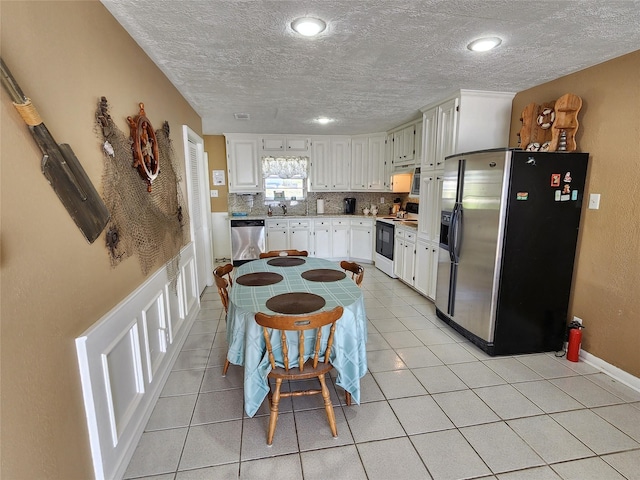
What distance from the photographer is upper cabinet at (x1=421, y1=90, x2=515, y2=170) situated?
329cm

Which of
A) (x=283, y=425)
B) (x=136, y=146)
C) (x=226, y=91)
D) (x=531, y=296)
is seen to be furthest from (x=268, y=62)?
(x=531, y=296)

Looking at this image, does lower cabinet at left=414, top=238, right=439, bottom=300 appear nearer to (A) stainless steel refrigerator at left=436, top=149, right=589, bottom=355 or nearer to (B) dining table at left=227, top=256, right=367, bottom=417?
(A) stainless steel refrigerator at left=436, top=149, right=589, bottom=355

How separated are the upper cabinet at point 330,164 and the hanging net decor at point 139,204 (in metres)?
3.31

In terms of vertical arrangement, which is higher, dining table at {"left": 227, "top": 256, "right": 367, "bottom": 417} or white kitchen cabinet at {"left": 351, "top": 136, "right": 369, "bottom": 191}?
white kitchen cabinet at {"left": 351, "top": 136, "right": 369, "bottom": 191}

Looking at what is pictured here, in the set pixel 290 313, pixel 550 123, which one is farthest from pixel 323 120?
pixel 290 313

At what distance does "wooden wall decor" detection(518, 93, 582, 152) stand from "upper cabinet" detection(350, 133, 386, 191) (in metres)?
2.82

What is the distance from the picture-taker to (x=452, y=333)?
127 inches

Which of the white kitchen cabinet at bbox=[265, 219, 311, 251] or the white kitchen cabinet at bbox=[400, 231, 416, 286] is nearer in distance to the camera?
the white kitchen cabinet at bbox=[400, 231, 416, 286]

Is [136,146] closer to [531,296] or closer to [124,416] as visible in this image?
[124,416]

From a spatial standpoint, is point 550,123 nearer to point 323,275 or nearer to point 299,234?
point 323,275

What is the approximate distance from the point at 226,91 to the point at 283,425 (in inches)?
116

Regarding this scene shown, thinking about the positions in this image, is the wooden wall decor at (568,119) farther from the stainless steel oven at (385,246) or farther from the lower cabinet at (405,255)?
the stainless steel oven at (385,246)

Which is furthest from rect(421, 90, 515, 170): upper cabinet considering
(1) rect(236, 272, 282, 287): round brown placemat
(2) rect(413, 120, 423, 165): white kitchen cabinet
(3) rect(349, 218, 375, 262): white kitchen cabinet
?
(3) rect(349, 218, 375, 262): white kitchen cabinet

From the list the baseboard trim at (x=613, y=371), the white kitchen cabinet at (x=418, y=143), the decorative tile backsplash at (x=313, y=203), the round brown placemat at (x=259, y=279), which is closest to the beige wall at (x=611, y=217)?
the baseboard trim at (x=613, y=371)
